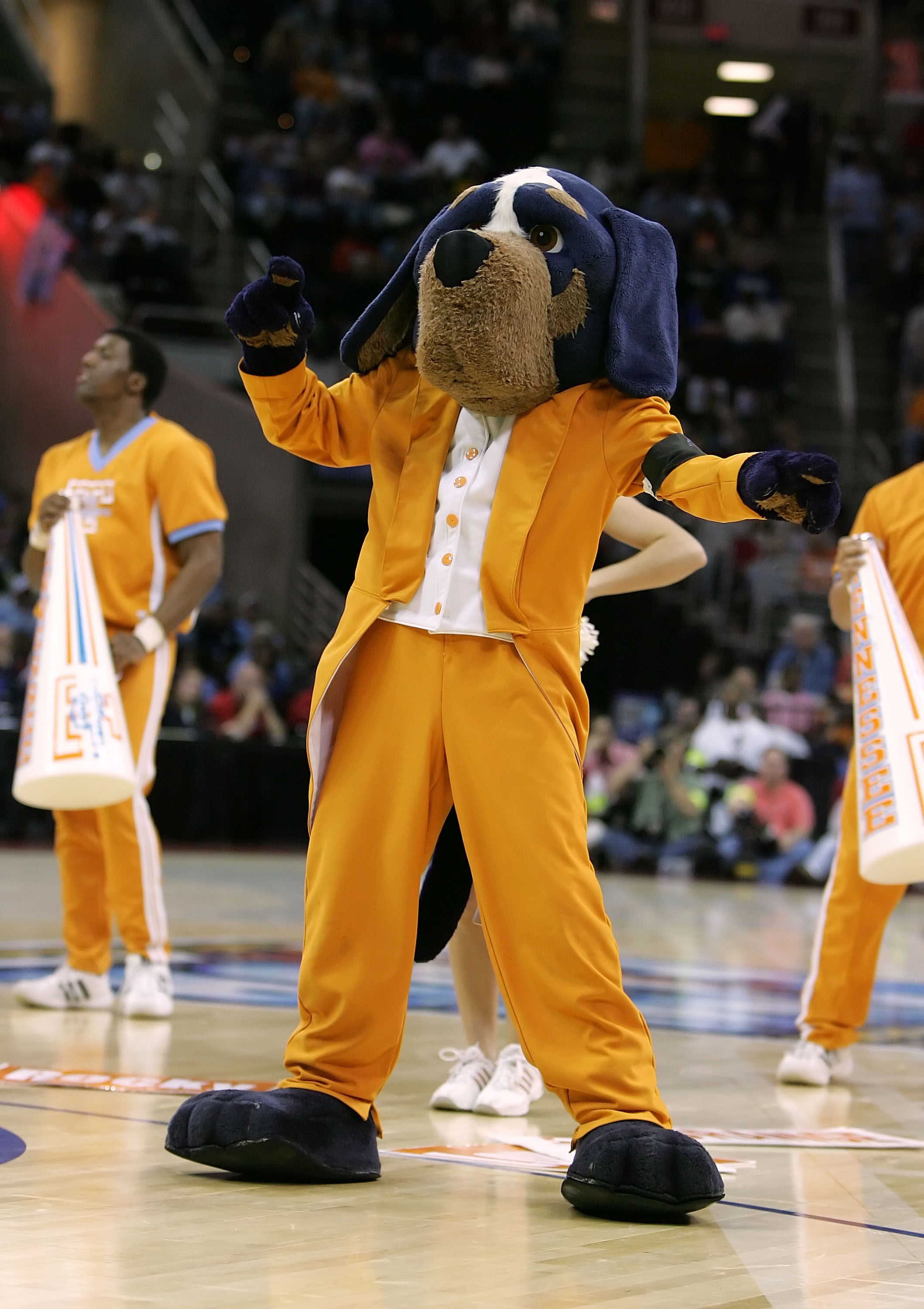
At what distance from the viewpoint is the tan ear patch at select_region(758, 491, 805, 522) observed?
2.92 metres

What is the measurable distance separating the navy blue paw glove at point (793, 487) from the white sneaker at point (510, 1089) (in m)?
1.47

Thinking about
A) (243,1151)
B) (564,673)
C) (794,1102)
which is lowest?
(794,1102)

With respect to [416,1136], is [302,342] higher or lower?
higher

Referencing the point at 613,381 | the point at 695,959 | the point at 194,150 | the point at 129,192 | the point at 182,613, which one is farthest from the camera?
the point at 194,150

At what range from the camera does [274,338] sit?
319 centimetres

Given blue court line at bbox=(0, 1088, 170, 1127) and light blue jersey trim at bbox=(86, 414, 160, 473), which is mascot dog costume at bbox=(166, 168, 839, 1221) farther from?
light blue jersey trim at bbox=(86, 414, 160, 473)

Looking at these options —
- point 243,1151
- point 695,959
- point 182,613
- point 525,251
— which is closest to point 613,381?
point 525,251

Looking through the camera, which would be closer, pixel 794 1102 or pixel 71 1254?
pixel 71 1254

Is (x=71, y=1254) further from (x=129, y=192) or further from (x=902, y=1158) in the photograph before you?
(x=129, y=192)

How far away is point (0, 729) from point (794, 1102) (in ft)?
26.7

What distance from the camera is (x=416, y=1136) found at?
3.60 meters

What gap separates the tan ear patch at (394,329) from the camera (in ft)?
11.1

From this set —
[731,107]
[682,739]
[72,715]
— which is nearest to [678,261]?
[682,739]

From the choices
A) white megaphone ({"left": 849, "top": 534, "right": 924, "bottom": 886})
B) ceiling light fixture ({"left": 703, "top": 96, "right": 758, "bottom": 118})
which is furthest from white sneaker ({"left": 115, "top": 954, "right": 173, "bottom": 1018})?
ceiling light fixture ({"left": 703, "top": 96, "right": 758, "bottom": 118})
